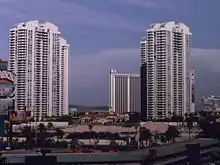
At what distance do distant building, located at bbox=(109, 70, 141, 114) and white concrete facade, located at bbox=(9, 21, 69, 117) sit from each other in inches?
150

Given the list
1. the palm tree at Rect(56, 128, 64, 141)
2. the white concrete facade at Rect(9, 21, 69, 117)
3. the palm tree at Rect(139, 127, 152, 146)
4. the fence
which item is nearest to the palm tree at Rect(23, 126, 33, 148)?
the palm tree at Rect(56, 128, 64, 141)

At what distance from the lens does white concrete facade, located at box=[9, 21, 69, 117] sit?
18281 mm

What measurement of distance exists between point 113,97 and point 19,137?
9019 mm

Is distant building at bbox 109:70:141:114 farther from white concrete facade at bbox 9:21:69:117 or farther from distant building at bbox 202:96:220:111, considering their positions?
distant building at bbox 202:96:220:111

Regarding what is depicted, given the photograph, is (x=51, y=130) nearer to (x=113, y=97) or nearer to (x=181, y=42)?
(x=181, y=42)

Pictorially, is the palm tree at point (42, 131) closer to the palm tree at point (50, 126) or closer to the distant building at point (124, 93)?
→ the palm tree at point (50, 126)

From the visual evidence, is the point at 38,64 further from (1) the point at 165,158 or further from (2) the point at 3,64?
(1) the point at 165,158

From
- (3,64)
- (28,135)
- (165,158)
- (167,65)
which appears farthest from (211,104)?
(165,158)

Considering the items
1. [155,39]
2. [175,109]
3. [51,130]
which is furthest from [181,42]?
[51,130]

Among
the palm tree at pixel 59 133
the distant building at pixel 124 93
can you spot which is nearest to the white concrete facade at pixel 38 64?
the palm tree at pixel 59 133

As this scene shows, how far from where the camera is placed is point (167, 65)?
17797 mm

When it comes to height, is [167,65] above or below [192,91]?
above

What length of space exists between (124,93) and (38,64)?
7567 mm

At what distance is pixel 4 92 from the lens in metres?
13.2
